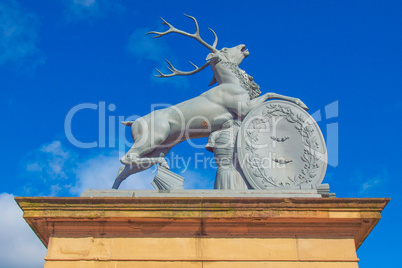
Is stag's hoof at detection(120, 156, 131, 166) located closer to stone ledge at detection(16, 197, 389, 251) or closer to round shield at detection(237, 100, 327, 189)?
stone ledge at detection(16, 197, 389, 251)

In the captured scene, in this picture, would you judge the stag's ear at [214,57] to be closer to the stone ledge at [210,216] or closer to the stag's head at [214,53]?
the stag's head at [214,53]

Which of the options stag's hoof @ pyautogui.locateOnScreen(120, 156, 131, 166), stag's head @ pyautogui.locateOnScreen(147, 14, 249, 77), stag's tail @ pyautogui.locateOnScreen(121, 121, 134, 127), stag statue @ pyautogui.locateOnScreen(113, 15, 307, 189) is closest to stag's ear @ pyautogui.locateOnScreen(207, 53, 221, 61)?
stag's head @ pyautogui.locateOnScreen(147, 14, 249, 77)

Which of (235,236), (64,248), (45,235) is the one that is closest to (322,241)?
(235,236)

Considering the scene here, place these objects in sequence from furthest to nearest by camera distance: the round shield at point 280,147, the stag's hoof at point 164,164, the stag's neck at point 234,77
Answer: the stag's neck at point 234,77 → the stag's hoof at point 164,164 → the round shield at point 280,147

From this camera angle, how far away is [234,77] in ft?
31.6

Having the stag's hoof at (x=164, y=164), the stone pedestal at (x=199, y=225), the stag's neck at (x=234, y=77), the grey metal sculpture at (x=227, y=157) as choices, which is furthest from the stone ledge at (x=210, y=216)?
the stag's neck at (x=234, y=77)

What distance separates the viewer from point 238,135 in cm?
866

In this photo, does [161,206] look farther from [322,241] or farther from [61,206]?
[322,241]

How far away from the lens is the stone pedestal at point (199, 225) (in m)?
6.84

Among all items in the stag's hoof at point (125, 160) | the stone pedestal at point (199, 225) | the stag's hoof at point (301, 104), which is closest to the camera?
the stone pedestal at point (199, 225)

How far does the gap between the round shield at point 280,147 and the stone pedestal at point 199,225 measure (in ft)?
3.89

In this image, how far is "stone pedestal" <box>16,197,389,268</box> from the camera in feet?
22.4

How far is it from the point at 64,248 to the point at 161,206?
5.72 feet

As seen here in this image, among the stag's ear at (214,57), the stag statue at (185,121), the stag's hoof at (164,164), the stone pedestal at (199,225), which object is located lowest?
the stone pedestal at (199,225)
